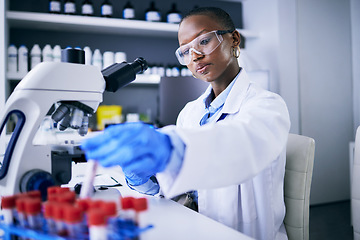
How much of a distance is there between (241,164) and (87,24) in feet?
8.05

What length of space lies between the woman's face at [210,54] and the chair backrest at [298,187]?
390 mm

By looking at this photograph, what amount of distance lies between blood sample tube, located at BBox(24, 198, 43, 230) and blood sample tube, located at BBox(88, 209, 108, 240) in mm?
122

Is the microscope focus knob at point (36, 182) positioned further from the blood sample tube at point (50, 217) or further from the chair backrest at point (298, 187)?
the chair backrest at point (298, 187)

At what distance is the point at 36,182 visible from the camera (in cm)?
72

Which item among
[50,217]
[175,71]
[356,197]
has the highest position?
[175,71]

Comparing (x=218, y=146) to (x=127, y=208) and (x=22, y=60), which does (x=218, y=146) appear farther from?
(x=22, y=60)

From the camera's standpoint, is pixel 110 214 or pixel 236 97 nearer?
pixel 110 214

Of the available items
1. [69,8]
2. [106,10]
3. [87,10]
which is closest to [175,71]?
[106,10]

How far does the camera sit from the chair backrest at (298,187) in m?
1.00

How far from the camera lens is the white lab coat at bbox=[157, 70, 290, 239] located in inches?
23.7

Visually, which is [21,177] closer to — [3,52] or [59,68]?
[59,68]

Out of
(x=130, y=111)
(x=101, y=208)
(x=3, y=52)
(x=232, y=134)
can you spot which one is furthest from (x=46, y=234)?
(x=130, y=111)

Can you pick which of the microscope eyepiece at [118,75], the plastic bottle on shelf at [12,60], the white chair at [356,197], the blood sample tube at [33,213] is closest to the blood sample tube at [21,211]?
the blood sample tube at [33,213]

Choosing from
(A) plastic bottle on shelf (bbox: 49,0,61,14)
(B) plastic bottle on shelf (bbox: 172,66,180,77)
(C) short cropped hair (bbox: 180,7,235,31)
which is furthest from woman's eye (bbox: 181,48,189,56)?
Answer: (A) plastic bottle on shelf (bbox: 49,0,61,14)
